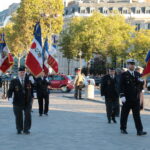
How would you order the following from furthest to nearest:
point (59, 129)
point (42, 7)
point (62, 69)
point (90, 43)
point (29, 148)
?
point (62, 69) < point (90, 43) < point (42, 7) < point (59, 129) < point (29, 148)

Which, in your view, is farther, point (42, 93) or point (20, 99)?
point (42, 93)

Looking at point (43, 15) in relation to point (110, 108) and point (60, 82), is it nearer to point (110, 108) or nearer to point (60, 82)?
point (60, 82)

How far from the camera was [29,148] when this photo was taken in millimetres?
10969

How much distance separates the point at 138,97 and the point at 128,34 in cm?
6741

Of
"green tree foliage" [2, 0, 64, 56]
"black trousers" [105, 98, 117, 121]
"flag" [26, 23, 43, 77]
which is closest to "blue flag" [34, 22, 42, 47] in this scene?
"flag" [26, 23, 43, 77]

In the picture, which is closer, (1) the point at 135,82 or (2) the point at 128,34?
(1) the point at 135,82

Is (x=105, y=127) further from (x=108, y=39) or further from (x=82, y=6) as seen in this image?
(x=82, y=6)

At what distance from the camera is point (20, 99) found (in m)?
13.6

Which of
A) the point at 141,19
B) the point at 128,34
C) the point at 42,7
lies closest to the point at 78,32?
the point at 128,34

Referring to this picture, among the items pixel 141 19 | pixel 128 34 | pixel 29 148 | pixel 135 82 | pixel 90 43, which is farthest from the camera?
pixel 141 19

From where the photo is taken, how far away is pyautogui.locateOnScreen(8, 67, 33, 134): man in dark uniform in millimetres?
13641

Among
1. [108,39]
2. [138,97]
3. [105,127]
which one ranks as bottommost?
[105,127]

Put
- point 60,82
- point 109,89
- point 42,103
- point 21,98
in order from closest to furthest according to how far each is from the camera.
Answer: point 21,98
point 109,89
point 42,103
point 60,82

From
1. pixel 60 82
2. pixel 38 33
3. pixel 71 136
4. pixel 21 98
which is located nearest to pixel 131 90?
pixel 71 136
